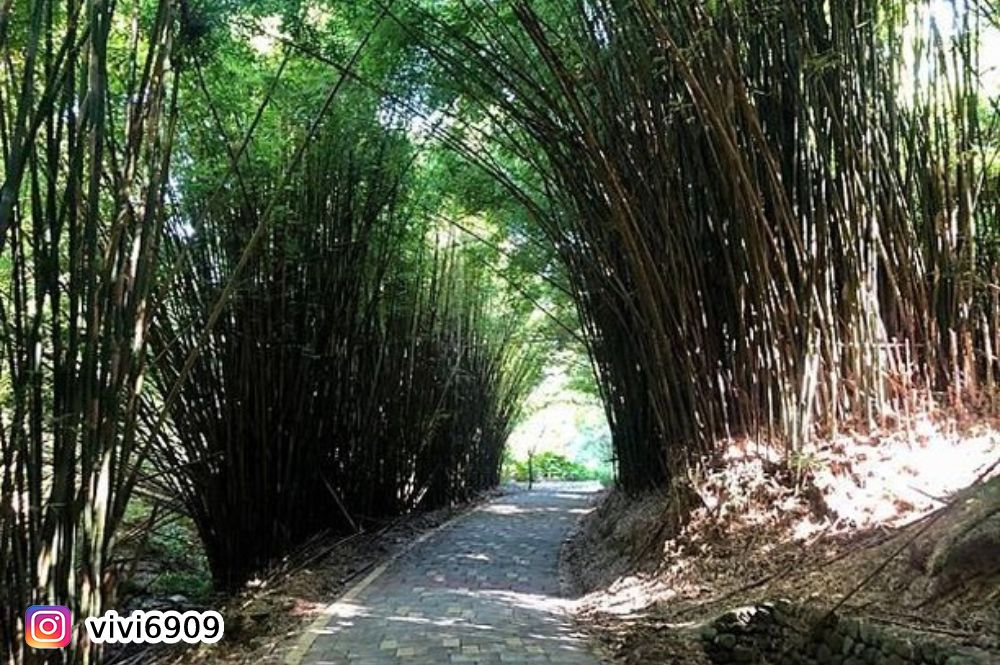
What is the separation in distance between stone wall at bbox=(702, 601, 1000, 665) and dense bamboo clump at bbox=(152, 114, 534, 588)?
205 cm

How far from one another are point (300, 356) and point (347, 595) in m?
1.28

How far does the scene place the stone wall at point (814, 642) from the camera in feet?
7.09

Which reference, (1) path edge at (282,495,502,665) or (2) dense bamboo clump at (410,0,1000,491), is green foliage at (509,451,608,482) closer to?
(1) path edge at (282,495,502,665)

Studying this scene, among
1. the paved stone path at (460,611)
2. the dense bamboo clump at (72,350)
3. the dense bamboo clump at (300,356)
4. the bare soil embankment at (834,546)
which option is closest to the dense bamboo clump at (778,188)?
the bare soil embankment at (834,546)

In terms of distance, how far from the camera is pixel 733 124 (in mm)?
3742

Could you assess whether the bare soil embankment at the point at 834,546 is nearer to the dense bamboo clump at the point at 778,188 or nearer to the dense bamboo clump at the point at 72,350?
the dense bamboo clump at the point at 778,188

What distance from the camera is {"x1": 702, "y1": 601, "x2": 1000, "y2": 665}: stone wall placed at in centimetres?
216

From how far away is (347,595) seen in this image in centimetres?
434

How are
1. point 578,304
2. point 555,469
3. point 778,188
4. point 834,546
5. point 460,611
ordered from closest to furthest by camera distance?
point 834,546 → point 778,188 → point 460,611 → point 578,304 → point 555,469

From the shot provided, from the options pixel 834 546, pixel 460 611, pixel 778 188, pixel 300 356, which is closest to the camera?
pixel 834 546

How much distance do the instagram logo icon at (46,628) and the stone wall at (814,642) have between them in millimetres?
1881

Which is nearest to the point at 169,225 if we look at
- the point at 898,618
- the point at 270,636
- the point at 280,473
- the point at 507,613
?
the point at 280,473

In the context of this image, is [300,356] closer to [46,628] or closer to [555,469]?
[46,628]

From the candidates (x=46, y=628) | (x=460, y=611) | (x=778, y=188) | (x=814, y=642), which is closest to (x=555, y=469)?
(x=460, y=611)
